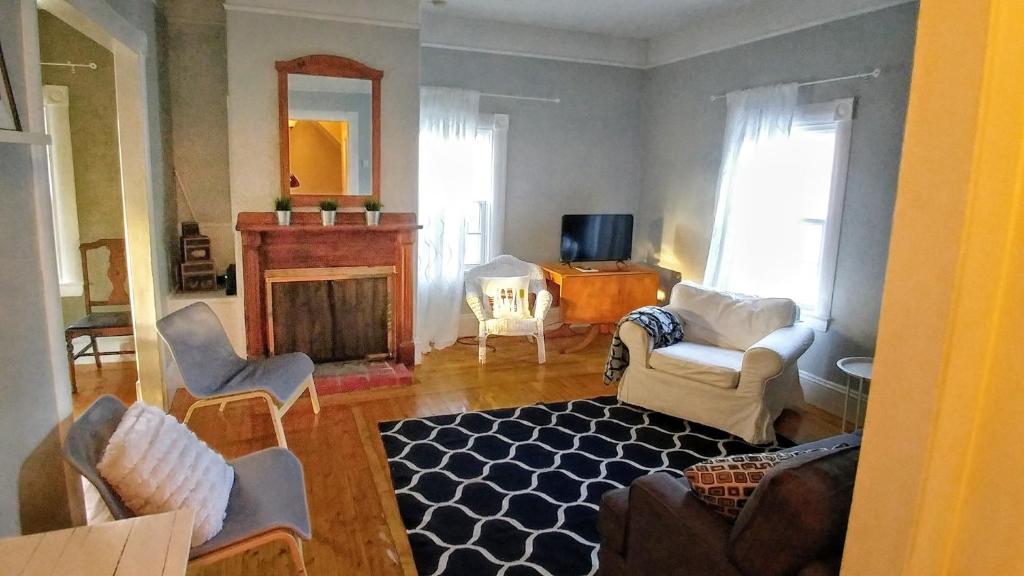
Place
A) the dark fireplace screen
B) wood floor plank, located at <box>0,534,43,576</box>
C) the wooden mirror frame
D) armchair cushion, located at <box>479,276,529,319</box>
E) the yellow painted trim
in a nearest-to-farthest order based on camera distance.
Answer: the yellow painted trim, wood floor plank, located at <box>0,534,43,576</box>, the wooden mirror frame, the dark fireplace screen, armchair cushion, located at <box>479,276,529,319</box>

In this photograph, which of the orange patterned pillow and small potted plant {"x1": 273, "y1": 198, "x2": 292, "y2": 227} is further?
small potted plant {"x1": 273, "y1": 198, "x2": 292, "y2": 227}

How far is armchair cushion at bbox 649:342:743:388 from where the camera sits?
346 cm

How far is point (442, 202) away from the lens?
4871mm

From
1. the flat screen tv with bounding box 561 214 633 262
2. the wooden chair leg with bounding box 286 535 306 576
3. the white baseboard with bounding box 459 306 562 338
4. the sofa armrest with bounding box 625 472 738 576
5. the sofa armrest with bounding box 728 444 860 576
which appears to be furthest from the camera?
the white baseboard with bounding box 459 306 562 338

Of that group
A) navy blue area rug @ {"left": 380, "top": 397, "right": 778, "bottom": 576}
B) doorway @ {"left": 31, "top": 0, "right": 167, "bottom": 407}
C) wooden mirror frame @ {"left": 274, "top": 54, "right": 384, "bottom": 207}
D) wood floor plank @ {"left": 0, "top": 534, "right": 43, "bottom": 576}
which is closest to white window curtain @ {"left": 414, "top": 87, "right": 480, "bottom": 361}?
wooden mirror frame @ {"left": 274, "top": 54, "right": 384, "bottom": 207}

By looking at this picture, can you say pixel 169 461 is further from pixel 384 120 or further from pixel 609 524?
pixel 384 120

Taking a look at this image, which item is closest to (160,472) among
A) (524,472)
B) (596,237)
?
(524,472)

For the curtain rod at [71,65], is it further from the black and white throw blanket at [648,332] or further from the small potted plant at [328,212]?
the black and white throw blanket at [648,332]

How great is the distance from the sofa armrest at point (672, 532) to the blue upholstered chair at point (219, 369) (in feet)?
5.90

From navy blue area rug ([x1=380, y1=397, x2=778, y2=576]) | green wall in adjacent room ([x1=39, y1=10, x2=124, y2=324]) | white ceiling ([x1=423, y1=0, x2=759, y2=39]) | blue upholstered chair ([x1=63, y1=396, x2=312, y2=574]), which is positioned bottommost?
navy blue area rug ([x1=380, y1=397, x2=778, y2=576])

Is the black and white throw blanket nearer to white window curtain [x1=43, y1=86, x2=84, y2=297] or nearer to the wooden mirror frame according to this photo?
the wooden mirror frame

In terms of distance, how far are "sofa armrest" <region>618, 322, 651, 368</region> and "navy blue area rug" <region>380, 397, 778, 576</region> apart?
0.35 metres

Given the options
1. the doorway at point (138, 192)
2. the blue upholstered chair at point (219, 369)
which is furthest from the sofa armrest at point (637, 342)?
the doorway at point (138, 192)

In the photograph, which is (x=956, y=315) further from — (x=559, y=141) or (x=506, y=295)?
(x=559, y=141)
